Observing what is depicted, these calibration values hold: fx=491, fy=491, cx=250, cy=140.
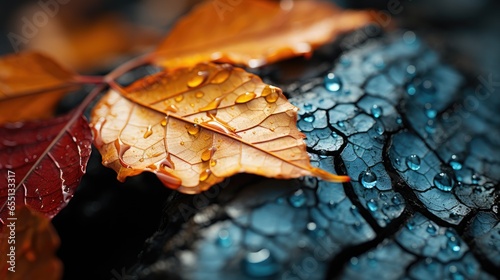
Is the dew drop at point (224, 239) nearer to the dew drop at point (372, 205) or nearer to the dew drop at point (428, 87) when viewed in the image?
the dew drop at point (372, 205)

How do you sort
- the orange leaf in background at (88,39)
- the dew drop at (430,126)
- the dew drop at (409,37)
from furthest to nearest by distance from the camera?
the orange leaf in background at (88,39)
the dew drop at (409,37)
the dew drop at (430,126)

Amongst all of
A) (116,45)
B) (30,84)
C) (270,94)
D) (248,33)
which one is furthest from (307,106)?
(116,45)

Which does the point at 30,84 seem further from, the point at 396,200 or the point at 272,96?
the point at 396,200

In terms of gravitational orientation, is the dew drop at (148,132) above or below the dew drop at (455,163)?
above

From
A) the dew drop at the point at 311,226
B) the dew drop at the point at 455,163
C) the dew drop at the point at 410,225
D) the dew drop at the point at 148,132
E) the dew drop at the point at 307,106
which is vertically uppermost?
the dew drop at the point at 148,132

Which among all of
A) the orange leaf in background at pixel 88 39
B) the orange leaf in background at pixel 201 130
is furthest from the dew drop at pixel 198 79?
the orange leaf in background at pixel 88 39

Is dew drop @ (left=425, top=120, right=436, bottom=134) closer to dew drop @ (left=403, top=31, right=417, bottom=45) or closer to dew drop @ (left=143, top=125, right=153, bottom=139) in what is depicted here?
dew drop @ (left=403, top=31, right=417, bottom=45)
